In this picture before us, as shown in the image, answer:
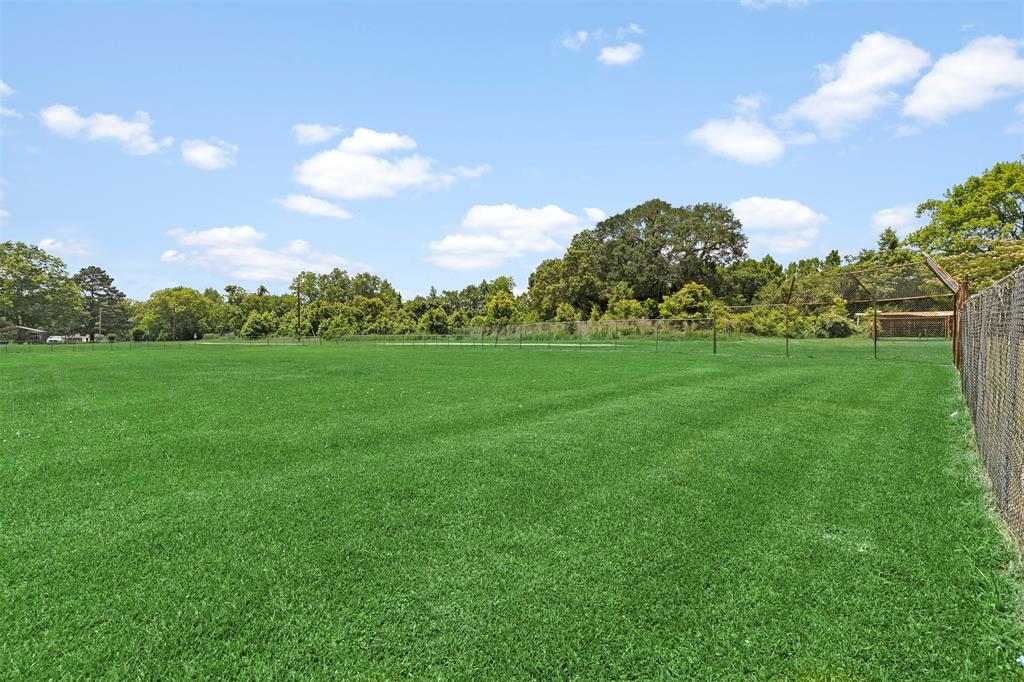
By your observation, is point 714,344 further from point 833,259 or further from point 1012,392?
point 833,259

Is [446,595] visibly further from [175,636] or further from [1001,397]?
[1001,397]

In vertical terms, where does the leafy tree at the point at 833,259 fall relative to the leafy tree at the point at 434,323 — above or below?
above

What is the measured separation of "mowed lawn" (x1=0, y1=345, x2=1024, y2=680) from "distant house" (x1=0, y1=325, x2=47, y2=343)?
219 feet

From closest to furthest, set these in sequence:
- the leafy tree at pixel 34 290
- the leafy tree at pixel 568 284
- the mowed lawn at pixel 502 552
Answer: the mowed lawn at pixel 502 552 < the leafy tree at pixel 568 284 < the leafy tree at pixel 34 290

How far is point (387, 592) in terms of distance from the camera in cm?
279

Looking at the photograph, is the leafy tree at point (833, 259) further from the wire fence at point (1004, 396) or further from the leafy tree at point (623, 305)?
the wire fence at point (1004, 396)

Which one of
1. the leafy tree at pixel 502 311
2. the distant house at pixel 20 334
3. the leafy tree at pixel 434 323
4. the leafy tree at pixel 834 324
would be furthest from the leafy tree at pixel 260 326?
the leafy tree at pixel 834 324

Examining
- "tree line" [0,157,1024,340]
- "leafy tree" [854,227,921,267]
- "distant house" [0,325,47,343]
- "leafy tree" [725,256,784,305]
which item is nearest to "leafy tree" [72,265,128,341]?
"tree line" [0,157,1024,340]

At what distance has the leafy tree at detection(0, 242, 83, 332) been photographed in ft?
204

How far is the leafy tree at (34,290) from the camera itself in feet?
204

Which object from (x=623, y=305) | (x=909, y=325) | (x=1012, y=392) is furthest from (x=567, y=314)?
(x=1012, y=392)

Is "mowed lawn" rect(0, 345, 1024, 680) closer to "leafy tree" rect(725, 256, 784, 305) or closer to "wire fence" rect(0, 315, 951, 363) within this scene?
"wire fence" rect(0, 315, 951, 363)

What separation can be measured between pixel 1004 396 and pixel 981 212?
42.3m

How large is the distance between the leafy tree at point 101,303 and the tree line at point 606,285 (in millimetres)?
10608
